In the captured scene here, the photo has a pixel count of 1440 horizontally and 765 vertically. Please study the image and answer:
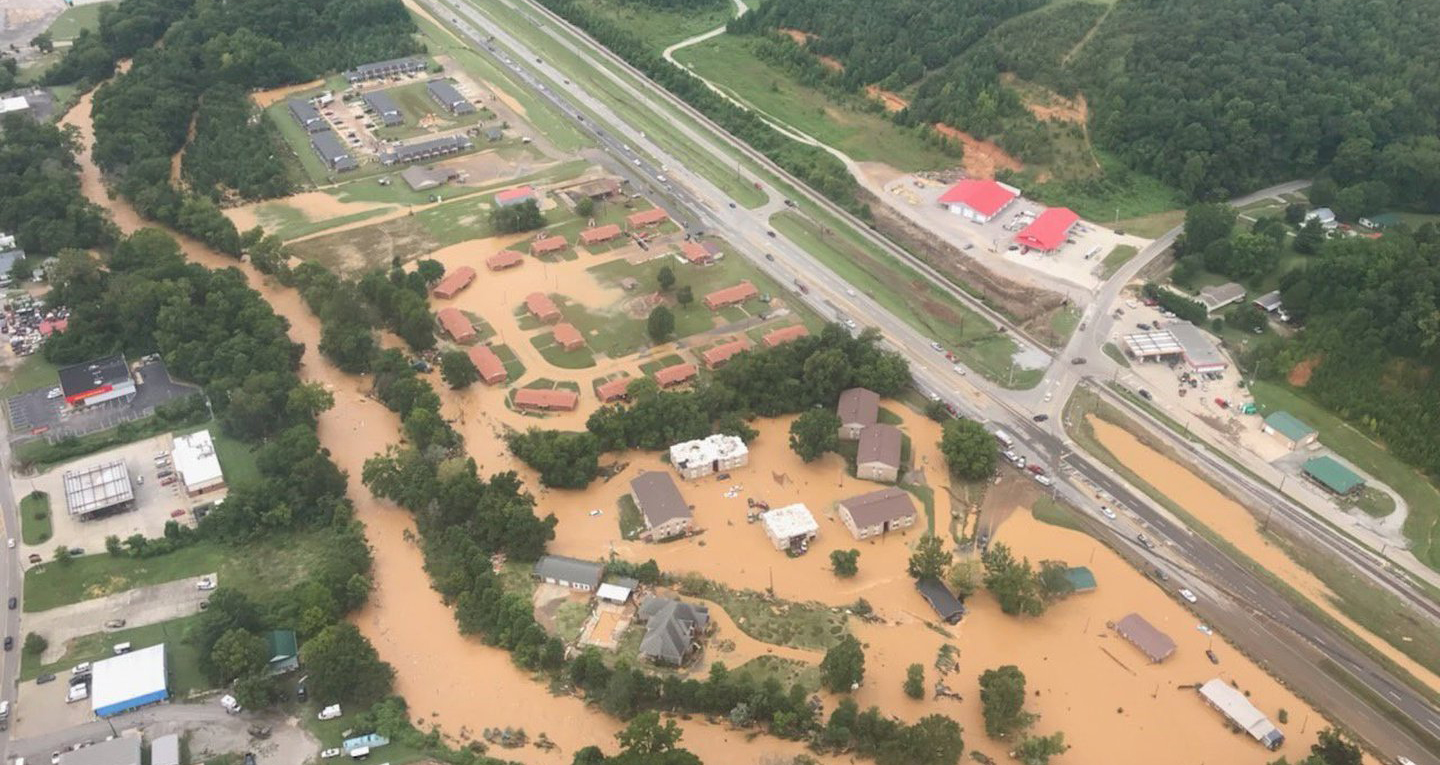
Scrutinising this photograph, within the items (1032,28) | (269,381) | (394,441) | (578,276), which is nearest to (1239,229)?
(1032,28)

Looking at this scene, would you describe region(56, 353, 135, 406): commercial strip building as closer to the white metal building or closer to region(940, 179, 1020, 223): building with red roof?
the white metal building

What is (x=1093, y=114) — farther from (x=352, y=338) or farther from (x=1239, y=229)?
(x=352, y=338)

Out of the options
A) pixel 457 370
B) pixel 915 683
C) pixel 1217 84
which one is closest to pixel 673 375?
pixel 457 370

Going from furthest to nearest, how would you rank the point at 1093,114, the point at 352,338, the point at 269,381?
the point at 1093,114, the point at 352,338, the point at 269,381

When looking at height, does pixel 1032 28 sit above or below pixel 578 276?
above

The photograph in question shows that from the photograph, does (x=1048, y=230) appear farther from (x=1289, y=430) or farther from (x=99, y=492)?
(x=99, y=492)

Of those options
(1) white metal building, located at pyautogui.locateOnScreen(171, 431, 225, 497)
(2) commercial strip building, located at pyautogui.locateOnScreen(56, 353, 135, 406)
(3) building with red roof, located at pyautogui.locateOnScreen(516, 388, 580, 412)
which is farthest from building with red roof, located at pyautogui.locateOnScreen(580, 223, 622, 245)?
(2) commercial strip building, located at pyautogui.locateOnScreen(56, 353, 135, 406)
